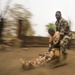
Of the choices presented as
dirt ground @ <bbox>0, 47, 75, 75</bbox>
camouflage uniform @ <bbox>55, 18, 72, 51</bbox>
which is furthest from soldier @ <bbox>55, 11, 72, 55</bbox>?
dirt ground @ <bbox>0, 47, 75, 75</bbox>

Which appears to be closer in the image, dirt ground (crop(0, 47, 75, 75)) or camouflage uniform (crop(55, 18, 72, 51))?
dirt ground (crop(0, 47, 75, 75))

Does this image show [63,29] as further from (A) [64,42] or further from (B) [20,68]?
(B) [20,68]

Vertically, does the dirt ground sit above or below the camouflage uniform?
below

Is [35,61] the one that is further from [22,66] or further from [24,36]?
[24,36]

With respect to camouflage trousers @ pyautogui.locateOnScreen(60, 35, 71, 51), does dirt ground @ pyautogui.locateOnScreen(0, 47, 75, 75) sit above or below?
below

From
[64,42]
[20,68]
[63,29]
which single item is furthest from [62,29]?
[20,68]

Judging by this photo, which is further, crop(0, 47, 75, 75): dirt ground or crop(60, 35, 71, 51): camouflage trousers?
crop(60, 35, 71, 51): camouflage trousers

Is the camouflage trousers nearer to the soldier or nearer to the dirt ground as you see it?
the soldier

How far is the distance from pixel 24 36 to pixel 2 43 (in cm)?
109

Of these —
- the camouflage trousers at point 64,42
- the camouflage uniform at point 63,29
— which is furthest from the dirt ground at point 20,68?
the camouflage uniform at point 63,29

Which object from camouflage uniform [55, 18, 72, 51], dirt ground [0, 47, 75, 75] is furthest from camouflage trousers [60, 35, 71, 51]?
dirt ground [0, 47, 75, 75]

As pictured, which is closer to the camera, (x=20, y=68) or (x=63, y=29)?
(x=20, y=68)

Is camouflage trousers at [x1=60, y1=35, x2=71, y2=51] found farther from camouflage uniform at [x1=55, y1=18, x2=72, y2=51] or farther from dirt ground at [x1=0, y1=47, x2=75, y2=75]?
dirt ground at [x1=0, y1=47, x2=75, y2=75]

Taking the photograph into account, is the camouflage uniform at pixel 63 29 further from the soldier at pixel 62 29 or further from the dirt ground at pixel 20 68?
the dirt ground at pixel 20 68
